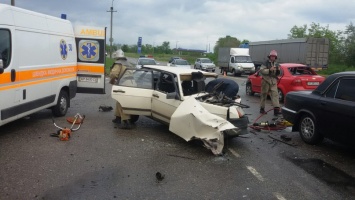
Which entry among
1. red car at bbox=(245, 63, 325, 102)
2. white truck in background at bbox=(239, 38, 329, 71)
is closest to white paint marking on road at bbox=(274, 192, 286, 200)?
red car at bbox=(245, 63, 325, 102)

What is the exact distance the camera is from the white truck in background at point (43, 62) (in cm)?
655

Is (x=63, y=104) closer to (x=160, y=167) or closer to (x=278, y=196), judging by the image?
(x=160, y=167)

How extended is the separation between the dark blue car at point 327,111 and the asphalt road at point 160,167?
37 cm

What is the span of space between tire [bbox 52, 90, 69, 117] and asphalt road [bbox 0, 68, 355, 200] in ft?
3.34

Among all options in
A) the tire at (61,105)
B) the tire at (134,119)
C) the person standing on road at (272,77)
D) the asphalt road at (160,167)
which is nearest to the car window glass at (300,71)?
the person standing on road at (272,77)

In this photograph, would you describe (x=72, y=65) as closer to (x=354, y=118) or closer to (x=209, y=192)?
(x=209, y=192)

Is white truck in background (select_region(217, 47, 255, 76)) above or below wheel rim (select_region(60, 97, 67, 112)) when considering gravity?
above

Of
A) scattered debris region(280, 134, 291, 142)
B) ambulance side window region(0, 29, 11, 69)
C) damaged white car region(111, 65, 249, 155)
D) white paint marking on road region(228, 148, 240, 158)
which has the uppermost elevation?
ambulance side window region(0, 29, 11, 69)

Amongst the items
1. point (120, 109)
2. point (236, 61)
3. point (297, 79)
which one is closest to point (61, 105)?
point (120, 109)

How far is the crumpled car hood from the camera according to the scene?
20.3 feet

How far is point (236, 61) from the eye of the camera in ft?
102

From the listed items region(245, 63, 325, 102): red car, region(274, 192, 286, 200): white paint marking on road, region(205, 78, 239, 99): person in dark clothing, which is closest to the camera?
region(274, 192, 286, 200): white paint marking on road

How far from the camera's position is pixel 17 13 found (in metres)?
6.88

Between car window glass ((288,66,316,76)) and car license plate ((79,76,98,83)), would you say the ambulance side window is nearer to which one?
car license plate ((79,76,98,83))
